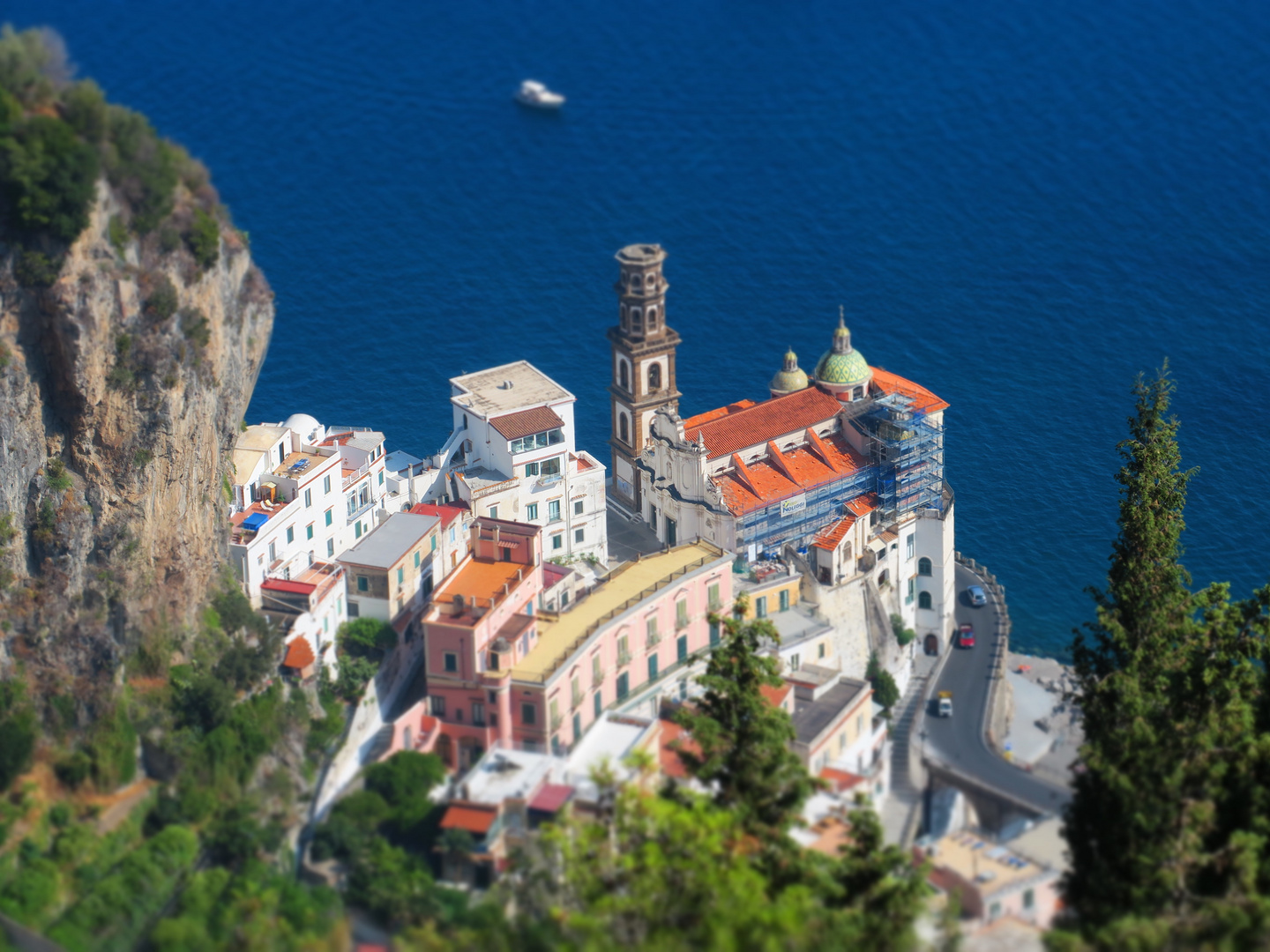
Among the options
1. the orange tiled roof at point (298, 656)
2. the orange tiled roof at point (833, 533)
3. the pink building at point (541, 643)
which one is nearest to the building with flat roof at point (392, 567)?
the pink building at point (541, 643)

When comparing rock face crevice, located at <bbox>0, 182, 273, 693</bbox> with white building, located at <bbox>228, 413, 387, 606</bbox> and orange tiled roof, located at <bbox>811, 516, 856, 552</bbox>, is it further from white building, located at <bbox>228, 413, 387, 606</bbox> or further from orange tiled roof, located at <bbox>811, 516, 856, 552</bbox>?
orange tiled roof, located at <bbox>811, 516, 856, 552</bbox>

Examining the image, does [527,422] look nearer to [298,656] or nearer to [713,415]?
[713,415]

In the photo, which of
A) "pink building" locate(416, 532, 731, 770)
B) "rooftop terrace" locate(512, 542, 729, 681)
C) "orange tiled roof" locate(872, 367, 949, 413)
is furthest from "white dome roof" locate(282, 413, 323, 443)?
"orange tiled roof" locate(872, 367, 949, 413)

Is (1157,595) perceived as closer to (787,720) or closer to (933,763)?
(933,763)

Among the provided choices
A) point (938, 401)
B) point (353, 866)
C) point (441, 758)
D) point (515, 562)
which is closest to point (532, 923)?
point (353, 866)

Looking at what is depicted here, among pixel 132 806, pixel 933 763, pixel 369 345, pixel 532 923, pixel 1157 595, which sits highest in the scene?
pixel 369 345

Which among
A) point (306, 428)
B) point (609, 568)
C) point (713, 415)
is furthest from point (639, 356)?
point (306, 428)
